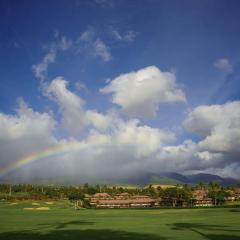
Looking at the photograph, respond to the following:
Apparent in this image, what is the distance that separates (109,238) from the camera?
38.6 m

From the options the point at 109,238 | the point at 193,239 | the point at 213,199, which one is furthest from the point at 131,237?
the point at 213,199

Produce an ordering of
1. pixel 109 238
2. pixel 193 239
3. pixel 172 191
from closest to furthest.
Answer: pixel 193 239
pixel 109 238
pixel 172 191

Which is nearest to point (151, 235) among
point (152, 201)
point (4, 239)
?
point (4, 239)

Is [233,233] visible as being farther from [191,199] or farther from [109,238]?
[191,199]

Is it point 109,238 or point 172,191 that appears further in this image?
point 172,191

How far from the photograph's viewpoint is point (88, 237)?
39.5m

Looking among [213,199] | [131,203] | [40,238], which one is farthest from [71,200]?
[40,238]

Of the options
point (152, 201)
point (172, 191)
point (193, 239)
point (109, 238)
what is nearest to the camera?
point (193, 239)

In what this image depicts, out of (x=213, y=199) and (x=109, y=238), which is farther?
(x=213, y=199)

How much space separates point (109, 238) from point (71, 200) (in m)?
146

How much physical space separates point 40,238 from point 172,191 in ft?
457

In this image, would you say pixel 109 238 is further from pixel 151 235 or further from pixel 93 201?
Answer: pixel 93 201

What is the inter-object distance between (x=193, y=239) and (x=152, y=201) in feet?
423

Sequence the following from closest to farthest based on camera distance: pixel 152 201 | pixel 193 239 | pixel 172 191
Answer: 1. pixel 193 239
2. pixel 152 201
3. pixel 172 191
